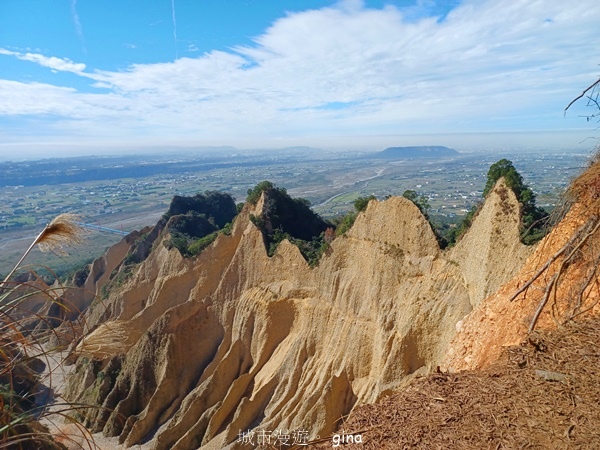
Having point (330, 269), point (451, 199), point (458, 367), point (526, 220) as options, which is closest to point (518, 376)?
point (458, 367)

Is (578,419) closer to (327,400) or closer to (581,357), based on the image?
(581,357)

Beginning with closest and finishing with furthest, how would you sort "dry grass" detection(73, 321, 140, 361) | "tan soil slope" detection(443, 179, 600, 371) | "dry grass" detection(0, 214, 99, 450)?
"dry grass" detection(0, 214, 99, 450)
"dry grass" detection(73, 321, 140, 361)
"tan soil slope" detection(443, 179, 600, 371)

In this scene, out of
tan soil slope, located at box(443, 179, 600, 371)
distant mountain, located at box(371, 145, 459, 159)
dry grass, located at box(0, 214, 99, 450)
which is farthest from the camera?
distant mountain, located at box(371, 145, 459, 159)

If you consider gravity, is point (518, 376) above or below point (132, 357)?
above

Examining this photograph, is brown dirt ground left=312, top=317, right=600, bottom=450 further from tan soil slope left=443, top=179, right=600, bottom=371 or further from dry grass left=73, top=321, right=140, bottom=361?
dry grass left=73, top=321, right=140, bottom=361

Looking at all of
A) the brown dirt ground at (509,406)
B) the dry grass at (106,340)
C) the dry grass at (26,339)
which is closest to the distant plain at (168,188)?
the brown dirt ground at (509,406)

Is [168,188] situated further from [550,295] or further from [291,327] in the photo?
[550,295]

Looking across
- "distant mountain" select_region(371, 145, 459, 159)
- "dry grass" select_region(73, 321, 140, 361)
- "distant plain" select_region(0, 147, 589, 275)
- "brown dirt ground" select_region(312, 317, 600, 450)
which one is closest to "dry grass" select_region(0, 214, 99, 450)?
"dry grass" select_region(73, 321, 140, 361)
